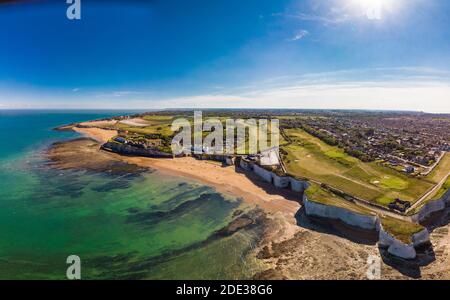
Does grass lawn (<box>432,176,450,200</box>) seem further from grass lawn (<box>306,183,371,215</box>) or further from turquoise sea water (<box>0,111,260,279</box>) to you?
turquoise sea water (<box>0,111,260,279</box>)

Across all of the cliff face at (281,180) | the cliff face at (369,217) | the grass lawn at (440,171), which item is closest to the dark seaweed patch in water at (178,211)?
the cliff face at (281,180)

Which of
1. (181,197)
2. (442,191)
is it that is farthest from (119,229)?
(442,191)

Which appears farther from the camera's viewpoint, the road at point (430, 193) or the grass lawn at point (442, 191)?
the grass lawn at point (442, 191)

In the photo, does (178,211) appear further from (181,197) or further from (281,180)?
(281,180)

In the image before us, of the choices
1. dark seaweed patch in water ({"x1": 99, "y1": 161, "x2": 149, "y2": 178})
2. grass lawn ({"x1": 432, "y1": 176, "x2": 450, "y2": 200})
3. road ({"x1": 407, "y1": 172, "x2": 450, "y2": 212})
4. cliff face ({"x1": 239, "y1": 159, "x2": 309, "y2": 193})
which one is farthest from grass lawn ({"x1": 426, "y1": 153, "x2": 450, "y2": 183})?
dark seaweed patch in water ({"x1": 99, "y1": 161, "x2": 149, "y2": 178})

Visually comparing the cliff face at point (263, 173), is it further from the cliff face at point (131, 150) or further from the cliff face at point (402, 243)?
the cliff face at point (131, 150)
